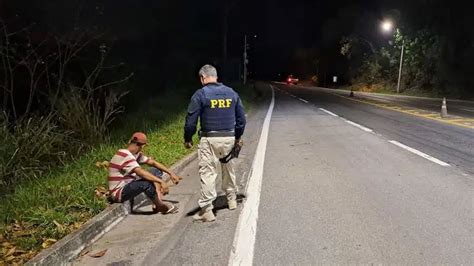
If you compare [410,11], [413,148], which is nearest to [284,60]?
[410,11]

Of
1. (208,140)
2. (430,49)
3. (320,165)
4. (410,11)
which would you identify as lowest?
(320,165)

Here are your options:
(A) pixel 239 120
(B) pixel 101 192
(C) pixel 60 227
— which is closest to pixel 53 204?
(B) pixel 101 192

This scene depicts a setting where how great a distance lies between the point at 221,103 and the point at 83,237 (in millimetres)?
2184

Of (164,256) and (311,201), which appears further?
(311,201)

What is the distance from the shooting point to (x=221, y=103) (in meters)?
5.39

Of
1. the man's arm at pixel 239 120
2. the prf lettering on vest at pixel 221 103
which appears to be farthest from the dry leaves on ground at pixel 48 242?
the man's arm at pixel 239 120

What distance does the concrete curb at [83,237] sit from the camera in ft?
12.9

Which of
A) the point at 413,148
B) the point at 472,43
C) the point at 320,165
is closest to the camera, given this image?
the point at 320,165

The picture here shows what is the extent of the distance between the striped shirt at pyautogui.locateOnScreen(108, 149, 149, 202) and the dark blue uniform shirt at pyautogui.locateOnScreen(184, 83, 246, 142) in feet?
2.48

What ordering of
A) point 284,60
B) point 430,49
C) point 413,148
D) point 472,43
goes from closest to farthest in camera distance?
point 413,148
point 472,43
point 430,49
point 284,60

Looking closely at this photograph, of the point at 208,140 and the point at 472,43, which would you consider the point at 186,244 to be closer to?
the point at 208,140

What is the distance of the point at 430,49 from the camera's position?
4372 centimetres

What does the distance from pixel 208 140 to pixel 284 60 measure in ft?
511

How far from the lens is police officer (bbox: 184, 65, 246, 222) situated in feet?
17.5
